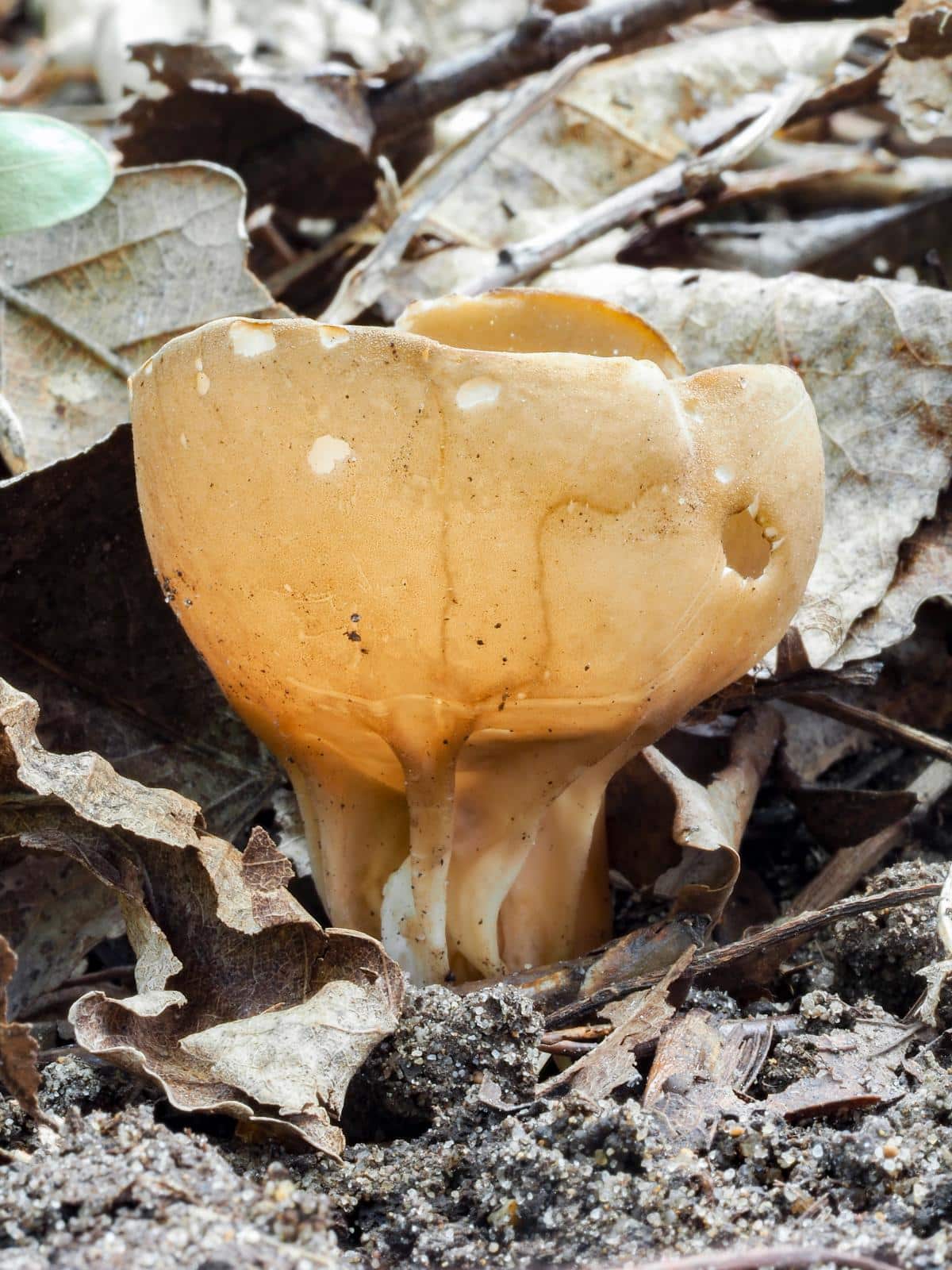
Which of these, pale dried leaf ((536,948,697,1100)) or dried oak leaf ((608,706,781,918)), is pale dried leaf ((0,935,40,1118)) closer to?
pale dried leaf ((536,948,697,1100))

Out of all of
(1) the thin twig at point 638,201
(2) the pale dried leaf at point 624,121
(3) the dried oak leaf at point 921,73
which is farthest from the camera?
(2) the pale dried leaf at point 624,121

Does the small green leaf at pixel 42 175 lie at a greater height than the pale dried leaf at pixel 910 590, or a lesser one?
greater

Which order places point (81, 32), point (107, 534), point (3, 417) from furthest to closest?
point (81, 32) < point (3, 417) < point (107, 534)

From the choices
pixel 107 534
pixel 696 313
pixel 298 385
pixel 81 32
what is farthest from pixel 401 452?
pixel 81 32

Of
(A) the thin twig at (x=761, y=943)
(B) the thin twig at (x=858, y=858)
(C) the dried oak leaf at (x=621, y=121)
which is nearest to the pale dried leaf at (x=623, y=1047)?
(A) the thin twig at (x=761, y=943)

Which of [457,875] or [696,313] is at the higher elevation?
[696,313]

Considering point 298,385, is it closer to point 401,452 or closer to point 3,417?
point 401,452

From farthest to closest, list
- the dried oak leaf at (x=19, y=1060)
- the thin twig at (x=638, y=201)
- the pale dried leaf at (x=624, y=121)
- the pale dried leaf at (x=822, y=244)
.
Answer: the pale dried leaf at (x=624, y=121)
the pale dried leaf at (x=822, y=244)
the thin twig at (x=638, y=201)
the dried oak leaf at (x=19, y=1060)

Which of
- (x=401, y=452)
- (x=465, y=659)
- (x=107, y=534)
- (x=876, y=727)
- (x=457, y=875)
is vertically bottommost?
(x=876, y=727)

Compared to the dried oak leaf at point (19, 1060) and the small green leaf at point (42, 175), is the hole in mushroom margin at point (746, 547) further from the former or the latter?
the small green leaf at point (42, 175)
